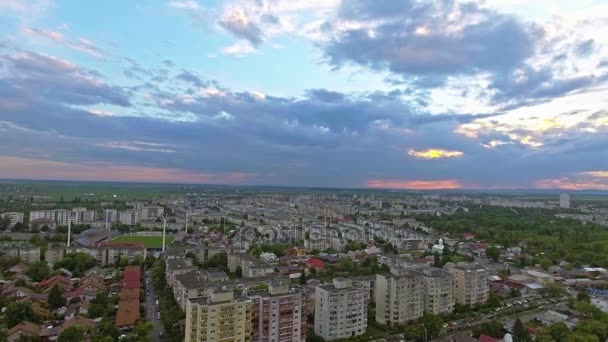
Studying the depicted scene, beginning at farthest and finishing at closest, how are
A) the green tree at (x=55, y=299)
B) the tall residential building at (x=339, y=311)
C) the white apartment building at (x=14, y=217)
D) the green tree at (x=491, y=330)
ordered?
1. the white apartment building at (x=14, y=217)
2. the green tree at (x=55, y=299)
3. the tall residential building at (x=339, y=311)
4. the green tree at (x=491, y=330)

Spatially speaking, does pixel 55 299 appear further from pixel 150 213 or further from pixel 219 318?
pixel 150 213

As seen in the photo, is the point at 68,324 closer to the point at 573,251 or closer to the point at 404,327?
the point at 404,327

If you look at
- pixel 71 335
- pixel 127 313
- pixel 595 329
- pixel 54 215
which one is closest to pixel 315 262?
pixel 127 313

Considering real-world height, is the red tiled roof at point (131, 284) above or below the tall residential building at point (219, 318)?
below

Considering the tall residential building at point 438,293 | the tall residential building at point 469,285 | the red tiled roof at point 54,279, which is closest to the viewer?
the tall residential building at point 438,293

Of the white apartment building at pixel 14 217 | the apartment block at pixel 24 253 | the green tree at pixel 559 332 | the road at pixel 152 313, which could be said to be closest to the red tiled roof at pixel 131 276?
the road at pixel 152 313

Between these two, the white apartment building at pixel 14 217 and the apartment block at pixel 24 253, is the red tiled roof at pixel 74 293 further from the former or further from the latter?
the white apartment building at pixel 14 217

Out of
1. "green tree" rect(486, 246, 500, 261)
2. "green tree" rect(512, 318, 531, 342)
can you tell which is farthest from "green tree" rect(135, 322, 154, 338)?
"green tree" rect(486, 246, 500, 261)
